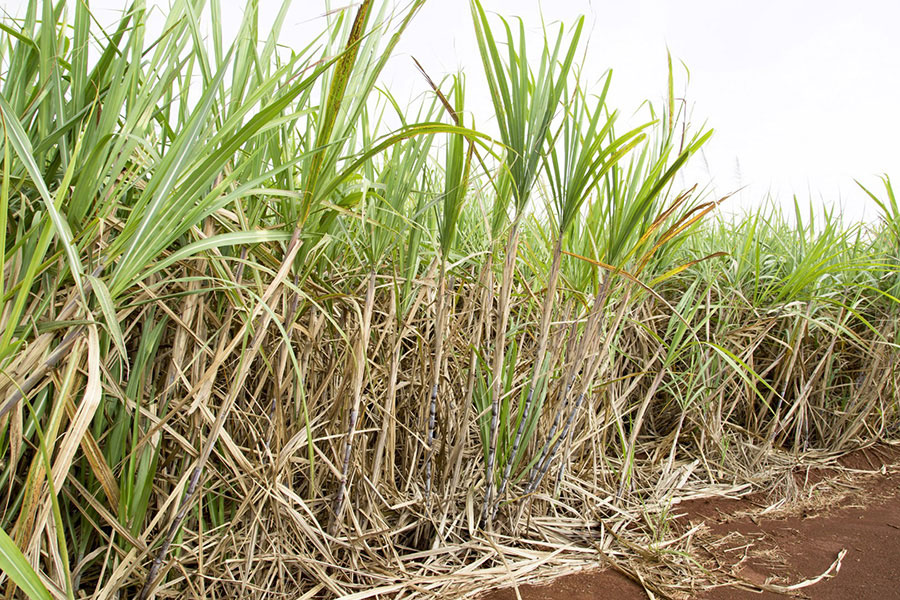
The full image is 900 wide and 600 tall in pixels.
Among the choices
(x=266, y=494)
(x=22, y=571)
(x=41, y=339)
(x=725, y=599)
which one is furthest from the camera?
(x=725, y=599)

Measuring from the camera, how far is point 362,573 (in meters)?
1.14

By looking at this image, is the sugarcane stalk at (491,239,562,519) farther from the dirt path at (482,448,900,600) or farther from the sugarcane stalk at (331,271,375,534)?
the sugarcane stalk at (331,271,375,534)

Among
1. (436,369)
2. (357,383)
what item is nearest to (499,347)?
(436,369)

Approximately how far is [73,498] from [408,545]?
0.72m

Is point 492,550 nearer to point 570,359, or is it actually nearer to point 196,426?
point 570,359

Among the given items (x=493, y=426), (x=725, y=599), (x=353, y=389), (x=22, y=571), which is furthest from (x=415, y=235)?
(x=725, y=599)

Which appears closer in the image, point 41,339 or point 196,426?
point 41,339

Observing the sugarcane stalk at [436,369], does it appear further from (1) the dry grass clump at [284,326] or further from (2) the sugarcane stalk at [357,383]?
(2) the sugarcane stalk at [357,383]

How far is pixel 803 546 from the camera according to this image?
163 centimetres

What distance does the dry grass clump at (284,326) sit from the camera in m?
0.77

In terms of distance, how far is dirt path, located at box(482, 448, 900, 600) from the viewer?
1.30 meters

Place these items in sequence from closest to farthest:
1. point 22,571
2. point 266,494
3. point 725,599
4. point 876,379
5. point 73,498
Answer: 1. point 22,571
2. point 73,498
3. point 266,494
4. point 725,599
5. point 876,379

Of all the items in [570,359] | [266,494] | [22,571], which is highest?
[570,359]

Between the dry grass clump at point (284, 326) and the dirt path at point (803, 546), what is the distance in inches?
3.7
